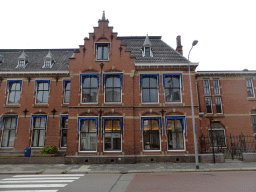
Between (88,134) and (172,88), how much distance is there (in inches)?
366

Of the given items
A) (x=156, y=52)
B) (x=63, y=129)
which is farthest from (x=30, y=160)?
(x=156, y=52)

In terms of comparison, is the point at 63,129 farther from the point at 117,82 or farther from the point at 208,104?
the point at 208,104

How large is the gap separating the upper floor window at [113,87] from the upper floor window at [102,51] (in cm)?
200

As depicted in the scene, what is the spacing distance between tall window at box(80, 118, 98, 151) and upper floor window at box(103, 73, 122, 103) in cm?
256

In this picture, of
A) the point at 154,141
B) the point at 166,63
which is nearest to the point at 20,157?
the point at 154,141

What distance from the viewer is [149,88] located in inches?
643

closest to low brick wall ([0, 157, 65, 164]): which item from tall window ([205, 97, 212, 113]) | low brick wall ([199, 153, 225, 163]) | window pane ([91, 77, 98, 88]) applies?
window pane ([91, 77, 98, 88])

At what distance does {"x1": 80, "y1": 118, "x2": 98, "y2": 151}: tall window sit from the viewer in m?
15.1

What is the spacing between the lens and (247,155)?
46.6 ft

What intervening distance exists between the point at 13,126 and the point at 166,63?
18713mm

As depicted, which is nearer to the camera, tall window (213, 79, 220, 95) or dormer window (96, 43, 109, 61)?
dormer window (96, 43, 109, 61)

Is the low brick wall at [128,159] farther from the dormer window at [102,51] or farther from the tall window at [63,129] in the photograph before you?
the dormer window at [102,51]

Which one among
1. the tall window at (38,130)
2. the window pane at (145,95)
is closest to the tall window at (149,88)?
the window pane at (145,95)

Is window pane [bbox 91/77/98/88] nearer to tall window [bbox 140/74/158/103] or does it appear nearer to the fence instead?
tall window [bbox 140/74/158/103]
